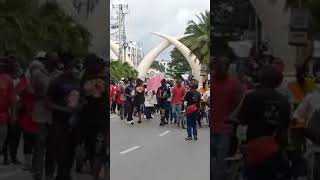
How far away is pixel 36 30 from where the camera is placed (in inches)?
233

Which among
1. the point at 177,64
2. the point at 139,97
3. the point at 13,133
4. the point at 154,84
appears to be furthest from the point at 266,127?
the point at 177,64

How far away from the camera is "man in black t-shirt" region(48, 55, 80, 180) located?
6.09 meters

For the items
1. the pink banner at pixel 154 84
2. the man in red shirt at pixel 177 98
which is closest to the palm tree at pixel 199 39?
the pink banner at pixel 154 84

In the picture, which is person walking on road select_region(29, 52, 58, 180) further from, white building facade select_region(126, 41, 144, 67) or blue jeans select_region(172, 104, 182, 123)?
white building facade select_region(126, 41, 144, 67)

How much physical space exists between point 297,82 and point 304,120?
1.08 feet

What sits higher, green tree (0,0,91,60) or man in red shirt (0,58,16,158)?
green tree (0,0,91,60)

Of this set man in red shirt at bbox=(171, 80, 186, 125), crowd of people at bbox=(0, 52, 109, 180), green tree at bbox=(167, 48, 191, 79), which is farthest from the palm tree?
crowd of people at bbox=(0, 52, 109, 180)

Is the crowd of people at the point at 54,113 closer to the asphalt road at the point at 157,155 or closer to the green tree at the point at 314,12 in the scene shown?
the green tree at the point at 314,12

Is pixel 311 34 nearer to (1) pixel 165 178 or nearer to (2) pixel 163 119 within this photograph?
(1) pixel 165 178

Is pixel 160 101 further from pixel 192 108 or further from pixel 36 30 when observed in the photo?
pixel 36 30

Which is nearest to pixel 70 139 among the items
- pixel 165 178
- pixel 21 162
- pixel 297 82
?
pixel 21 162

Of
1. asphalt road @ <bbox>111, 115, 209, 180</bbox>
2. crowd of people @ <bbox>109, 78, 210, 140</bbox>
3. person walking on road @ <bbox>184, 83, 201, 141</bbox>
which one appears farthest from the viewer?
crowd of people @ <bbox>109, 78, 210, 140</bbox>

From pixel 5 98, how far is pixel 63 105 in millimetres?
522

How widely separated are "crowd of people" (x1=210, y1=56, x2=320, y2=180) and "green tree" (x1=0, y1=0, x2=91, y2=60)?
132 cm
